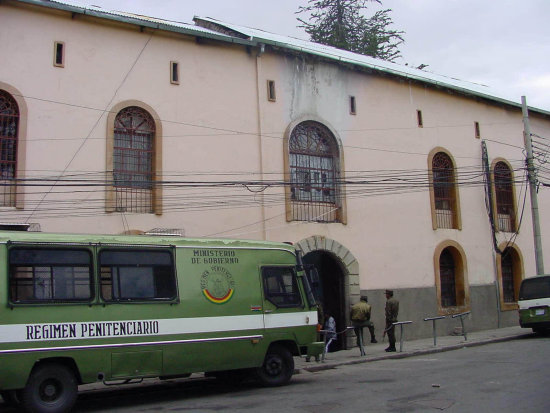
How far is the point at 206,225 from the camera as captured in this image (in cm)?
1622

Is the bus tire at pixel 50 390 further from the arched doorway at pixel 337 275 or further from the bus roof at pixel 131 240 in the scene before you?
the arched doorway at pixel 337 275

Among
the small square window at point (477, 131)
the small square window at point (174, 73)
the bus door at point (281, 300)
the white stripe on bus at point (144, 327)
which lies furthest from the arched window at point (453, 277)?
the small square window at point (174, 73)

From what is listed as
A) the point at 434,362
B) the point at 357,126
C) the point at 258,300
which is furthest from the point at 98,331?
the point at 357,126

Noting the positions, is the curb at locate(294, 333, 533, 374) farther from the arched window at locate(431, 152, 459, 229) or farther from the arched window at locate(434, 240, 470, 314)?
the arched window at locate(431, 152, 459, 229)

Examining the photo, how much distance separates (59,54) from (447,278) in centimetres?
1445

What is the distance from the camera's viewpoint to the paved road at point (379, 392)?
8.99m

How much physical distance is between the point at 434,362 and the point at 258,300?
4.96 meters

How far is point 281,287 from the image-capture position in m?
12.2

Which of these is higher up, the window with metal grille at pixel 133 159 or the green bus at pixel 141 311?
the window with metal grille at pixel 133 159

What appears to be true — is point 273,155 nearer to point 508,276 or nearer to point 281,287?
point 281,287

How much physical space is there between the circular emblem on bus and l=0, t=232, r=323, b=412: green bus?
0.7 inches

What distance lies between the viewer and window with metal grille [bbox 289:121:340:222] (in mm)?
18344

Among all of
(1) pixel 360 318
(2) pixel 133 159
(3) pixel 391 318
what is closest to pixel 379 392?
(1) pixel 360 318

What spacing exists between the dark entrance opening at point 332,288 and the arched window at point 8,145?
8614mm
